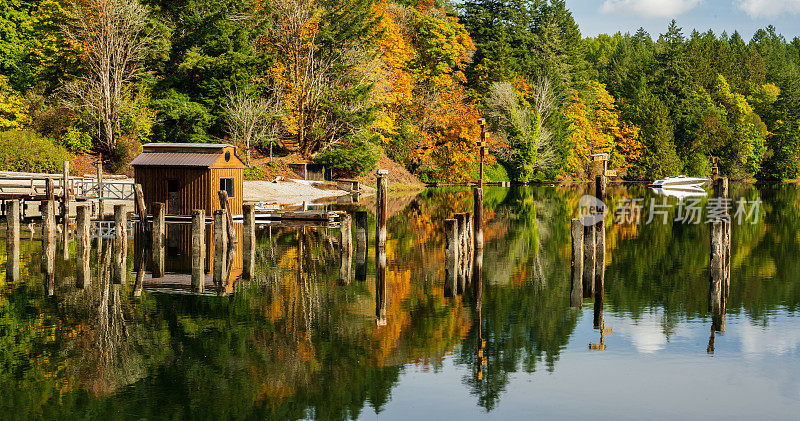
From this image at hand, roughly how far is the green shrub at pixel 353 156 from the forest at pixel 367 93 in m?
0.23

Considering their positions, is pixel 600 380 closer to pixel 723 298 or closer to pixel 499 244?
pixel 723 298

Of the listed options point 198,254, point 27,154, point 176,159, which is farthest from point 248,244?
point 27,154

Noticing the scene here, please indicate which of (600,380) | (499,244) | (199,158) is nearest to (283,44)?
(199,158)

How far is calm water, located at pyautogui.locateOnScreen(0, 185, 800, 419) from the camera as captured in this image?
1394cm

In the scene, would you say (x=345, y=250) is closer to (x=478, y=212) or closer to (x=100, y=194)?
(x=478, y=212)

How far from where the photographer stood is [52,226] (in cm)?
2753

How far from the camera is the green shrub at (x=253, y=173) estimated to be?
62.7 m

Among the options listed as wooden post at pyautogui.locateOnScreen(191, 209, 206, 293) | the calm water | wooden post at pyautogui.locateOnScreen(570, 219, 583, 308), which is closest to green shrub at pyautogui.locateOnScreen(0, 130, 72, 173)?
the calm water

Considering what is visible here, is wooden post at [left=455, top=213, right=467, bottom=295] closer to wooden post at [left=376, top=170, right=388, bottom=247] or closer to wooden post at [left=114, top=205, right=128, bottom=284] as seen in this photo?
wooden post at [left=376, top=170, right=388, bottom=247]

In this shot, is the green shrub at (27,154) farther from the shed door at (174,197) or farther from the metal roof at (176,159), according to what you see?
the shed door at (174,197)

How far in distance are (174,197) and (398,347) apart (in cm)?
2410

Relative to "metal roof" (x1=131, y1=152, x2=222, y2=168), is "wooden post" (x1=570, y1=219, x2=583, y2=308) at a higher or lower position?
lower

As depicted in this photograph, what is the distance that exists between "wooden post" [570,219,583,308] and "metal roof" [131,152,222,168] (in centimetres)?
2076

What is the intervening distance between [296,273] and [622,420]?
14.8 m
